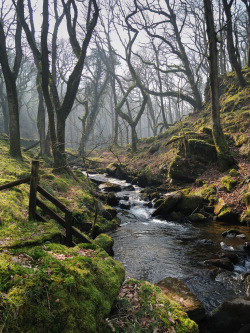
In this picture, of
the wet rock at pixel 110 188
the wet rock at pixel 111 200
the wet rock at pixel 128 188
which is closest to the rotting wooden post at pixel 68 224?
the wet rock at pixel 111 200

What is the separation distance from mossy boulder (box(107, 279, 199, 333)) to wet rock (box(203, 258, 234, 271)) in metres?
2.78

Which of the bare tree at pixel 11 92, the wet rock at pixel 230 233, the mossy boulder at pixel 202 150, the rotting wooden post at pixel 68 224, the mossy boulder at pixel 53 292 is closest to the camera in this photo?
the mossy boulder at pixel 53 292

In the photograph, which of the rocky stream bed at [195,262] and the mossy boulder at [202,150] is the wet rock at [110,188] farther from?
the mossy boulder at [202,150]

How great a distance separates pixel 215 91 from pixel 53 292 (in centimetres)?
1226

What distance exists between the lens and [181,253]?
6871 mm

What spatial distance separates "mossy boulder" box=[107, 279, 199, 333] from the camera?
3018 mm

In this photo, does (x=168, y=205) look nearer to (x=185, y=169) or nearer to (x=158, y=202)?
(x=158, y=202)

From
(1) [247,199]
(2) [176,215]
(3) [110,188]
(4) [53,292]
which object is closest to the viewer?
(4) [53,292]

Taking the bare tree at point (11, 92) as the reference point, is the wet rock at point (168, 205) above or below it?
below

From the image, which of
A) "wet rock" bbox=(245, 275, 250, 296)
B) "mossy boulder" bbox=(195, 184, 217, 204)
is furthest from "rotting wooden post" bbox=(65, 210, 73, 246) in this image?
"mossy boulder" bbox=(195, 184, 217, 204)

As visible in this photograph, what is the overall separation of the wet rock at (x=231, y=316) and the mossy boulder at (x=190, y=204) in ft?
19.7

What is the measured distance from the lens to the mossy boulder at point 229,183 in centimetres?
1023

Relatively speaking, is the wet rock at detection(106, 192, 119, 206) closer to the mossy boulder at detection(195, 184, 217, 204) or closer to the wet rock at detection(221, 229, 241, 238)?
the mossy boulder at detection(195, 184, 217, 204)

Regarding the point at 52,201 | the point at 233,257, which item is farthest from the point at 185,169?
the point at 52,201
